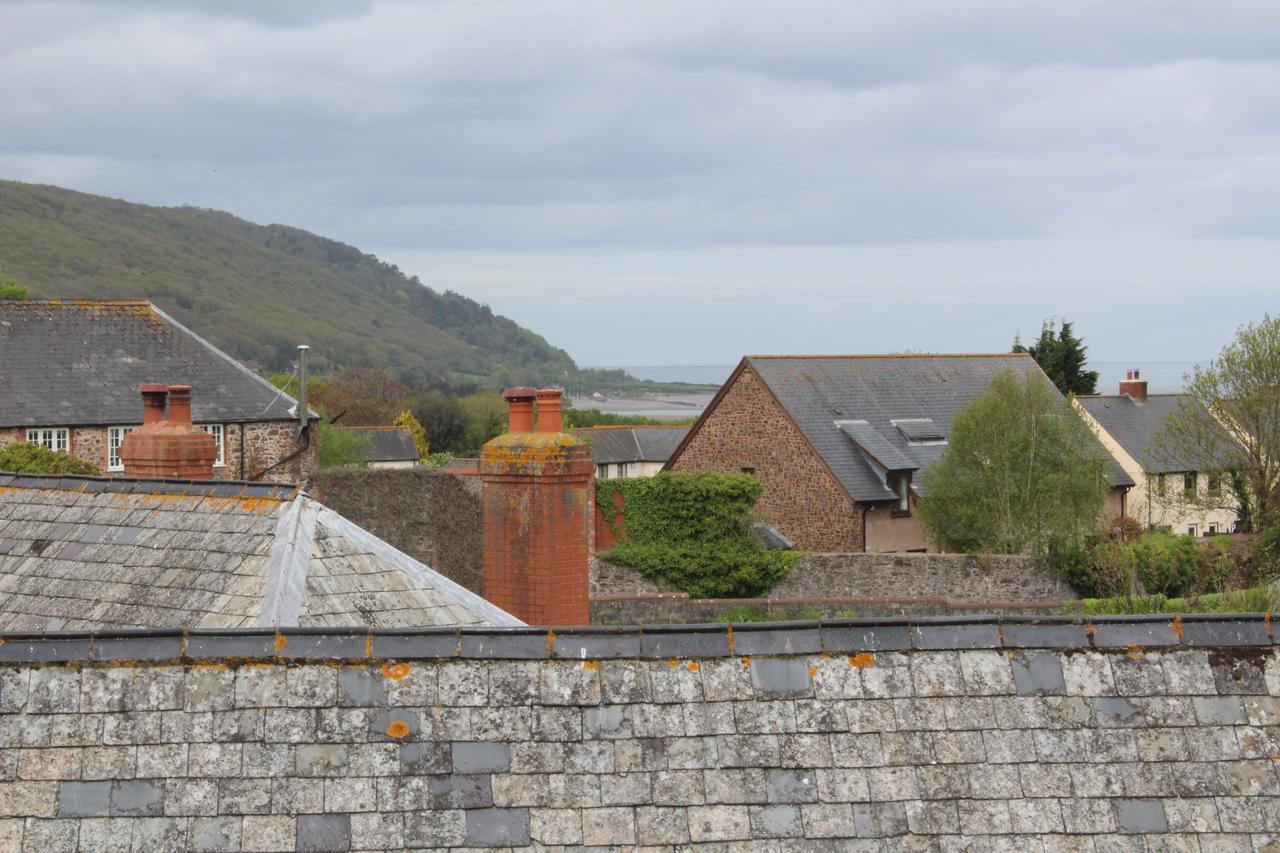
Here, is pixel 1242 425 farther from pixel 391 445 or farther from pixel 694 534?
pixel 391 445

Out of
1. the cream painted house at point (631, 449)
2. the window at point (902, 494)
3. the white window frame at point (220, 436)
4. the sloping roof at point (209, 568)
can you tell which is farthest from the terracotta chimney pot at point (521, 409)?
the cream painted house at point (631, 449)

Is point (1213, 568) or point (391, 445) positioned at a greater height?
point (391, 445)

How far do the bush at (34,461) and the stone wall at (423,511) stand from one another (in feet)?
16.9

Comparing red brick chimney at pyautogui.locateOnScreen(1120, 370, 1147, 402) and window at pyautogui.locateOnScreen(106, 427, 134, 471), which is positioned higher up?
red brick chimney at pyautogui.locateOnScreen(1120, 370, 1147, 402)

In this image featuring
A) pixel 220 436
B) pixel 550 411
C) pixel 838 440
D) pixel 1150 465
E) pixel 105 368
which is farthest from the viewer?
pixel 1150 465

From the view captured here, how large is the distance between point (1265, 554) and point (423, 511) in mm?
18962

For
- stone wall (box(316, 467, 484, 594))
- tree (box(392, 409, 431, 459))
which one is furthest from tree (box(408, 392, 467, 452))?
stone wall (box(316, 467, 484, 594))

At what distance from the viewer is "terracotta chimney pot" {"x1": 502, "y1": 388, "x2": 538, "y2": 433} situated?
1309cm

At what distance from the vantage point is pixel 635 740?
604 cm

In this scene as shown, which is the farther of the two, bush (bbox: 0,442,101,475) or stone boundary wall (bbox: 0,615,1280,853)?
bush (bbox: 0,442,101,475)

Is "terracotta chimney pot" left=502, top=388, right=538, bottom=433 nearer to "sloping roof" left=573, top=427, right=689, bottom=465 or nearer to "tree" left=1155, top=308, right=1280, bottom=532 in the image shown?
"tree" left=1155, top=308, right=1280, bottom=532

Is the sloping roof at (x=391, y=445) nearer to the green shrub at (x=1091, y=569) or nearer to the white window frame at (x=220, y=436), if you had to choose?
the white window frame at (x=220, y=436)

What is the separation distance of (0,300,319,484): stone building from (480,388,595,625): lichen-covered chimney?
2155cm

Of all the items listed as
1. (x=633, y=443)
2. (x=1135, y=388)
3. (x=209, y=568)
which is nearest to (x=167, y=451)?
(x=209, y=568)
